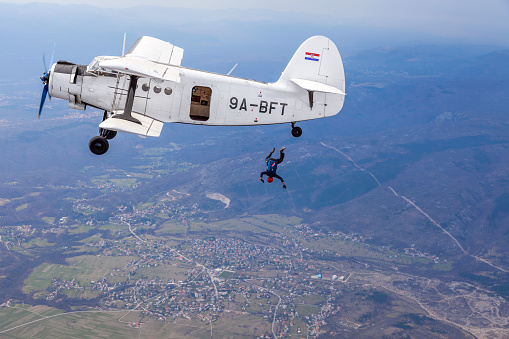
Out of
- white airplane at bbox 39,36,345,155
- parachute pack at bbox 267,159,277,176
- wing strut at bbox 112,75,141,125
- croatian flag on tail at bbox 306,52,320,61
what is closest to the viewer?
wing strut at bbox 112,75,141,125

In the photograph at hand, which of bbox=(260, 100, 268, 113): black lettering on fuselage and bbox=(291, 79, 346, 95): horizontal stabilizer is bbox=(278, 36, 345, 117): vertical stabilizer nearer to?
bbox=(291, 79, 346, 95): horizontal stabilizer

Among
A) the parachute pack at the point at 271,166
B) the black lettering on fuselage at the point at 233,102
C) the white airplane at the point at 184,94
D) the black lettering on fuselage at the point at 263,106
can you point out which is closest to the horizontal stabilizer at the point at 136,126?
the white airplane at the point at 184,94

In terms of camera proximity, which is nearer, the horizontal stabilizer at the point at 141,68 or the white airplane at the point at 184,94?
the horizontal stabilizer at the point at 141,68

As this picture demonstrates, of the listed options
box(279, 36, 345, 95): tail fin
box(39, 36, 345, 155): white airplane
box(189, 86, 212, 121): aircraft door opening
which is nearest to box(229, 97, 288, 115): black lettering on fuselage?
box(39, 36, 345, 155): white airplane

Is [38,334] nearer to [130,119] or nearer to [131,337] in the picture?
[131,337]

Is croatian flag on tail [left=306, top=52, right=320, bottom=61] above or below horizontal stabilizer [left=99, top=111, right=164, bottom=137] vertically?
above

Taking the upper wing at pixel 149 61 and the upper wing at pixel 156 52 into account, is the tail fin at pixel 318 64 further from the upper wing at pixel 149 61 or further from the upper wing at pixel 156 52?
the upper wing at pixel 149 61

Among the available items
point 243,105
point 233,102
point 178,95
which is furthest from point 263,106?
point 178,95
